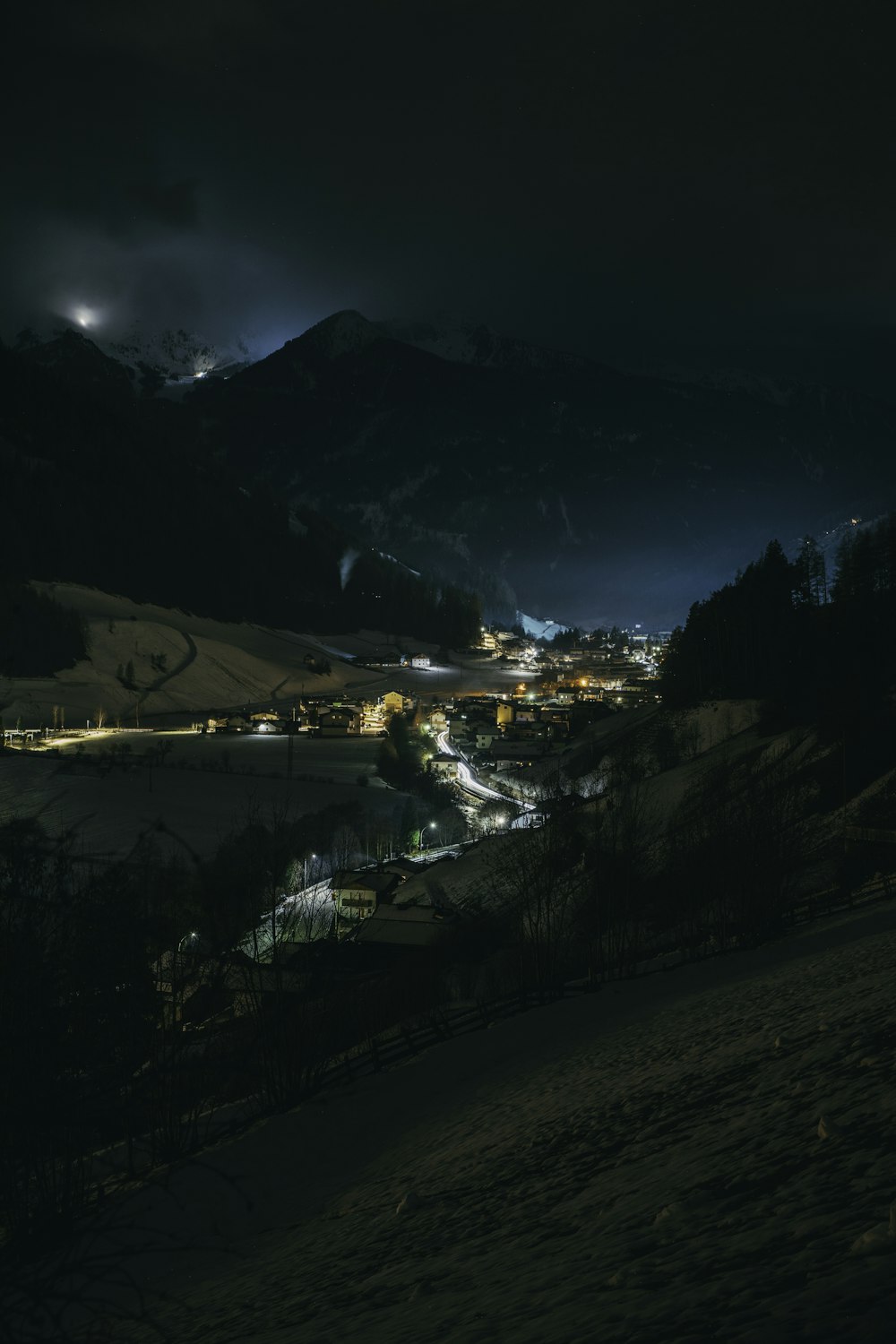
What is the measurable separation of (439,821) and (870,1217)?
31.6 meters

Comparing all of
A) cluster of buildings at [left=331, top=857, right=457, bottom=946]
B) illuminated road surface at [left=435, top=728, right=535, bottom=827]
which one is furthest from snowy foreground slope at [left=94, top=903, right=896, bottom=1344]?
illuminated road surface at [left=435, top=728, right=535, bottom=827]

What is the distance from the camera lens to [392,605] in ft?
466

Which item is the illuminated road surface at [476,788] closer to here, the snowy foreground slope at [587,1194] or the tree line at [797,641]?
the tree line at [797,641]

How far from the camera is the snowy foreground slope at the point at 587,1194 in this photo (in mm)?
3541

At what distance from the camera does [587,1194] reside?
5.43 m

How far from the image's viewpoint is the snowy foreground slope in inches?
139

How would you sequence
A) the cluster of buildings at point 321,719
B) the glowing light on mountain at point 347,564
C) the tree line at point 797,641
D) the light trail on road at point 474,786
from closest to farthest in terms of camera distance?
the tree line at point 797,641, the light trail on road at point 474,786, the cluster of buildings at point 321,719, the glowing light on mountain at point 347,564

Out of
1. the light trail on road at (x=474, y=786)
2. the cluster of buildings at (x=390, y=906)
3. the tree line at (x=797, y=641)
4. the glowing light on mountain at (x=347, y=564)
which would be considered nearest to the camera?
the cluster of buildings at (x=390, y=906)

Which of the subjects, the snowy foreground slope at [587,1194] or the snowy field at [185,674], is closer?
the snowy foreground slope at [587,1194]

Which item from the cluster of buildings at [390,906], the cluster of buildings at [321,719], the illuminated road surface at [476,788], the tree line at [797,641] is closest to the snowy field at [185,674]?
the cluster of buildings at [321,719]

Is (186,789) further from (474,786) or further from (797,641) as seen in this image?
(797,641)

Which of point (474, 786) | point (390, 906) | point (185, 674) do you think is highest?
point (185, 674)

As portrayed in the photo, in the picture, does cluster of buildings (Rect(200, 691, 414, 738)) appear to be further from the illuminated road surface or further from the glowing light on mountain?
the glowing light on mountain

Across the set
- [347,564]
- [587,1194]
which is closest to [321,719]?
[587,1194]
